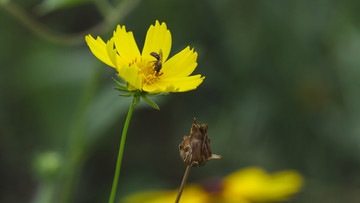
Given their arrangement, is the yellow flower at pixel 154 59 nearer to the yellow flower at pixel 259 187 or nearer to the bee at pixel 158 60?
the bee at pixel 158 60

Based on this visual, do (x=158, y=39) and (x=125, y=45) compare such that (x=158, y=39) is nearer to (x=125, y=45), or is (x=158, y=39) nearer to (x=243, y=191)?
(x=125, y=45)

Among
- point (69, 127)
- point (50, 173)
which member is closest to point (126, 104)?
point (50, 173)

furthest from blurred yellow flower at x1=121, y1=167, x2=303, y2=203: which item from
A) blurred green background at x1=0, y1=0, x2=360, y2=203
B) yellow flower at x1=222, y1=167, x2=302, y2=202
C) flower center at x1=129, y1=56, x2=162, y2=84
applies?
flower center at x1=129, y1=56, x2=162, y2=84

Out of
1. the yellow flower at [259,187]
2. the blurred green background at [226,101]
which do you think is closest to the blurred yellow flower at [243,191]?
the yellow flower at [259,187]

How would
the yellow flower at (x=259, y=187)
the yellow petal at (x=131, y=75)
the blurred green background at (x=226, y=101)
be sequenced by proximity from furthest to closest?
the blurred green background at (x=226, y=101) → the yellow flower at (x=259, y=187) → the yellow petal at (x=131, y=75)

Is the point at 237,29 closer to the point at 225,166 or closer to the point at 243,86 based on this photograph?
the point at 243,86
